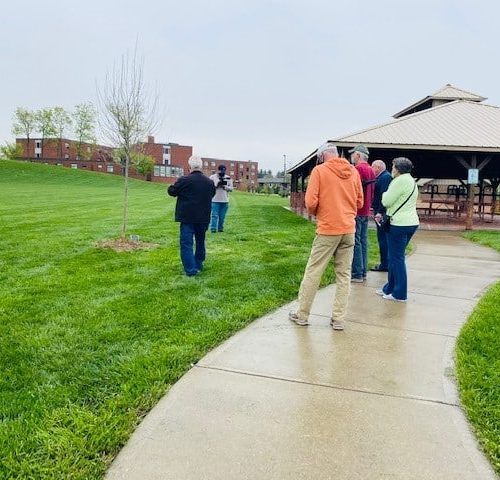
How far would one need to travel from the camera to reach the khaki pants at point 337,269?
15.1 ft

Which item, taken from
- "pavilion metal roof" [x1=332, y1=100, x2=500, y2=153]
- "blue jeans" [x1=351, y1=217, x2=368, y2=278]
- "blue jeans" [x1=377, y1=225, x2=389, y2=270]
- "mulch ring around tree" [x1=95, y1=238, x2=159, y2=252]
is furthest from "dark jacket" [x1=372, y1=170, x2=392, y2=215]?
"pavilion metal roof" [x1=332, y1=100, x2=500, y2=153]

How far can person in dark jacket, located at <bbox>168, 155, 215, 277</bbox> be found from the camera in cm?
651

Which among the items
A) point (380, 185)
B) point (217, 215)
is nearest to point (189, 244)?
point (380, 185)

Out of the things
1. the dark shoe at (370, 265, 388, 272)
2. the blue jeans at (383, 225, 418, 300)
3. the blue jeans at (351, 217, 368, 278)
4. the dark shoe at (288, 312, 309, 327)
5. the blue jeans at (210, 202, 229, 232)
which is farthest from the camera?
the blue jeans at (210, 202, 229, 232)

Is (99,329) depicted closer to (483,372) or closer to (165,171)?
(483,372)

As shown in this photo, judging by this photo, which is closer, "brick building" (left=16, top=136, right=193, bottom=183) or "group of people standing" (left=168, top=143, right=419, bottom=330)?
"group of people standing" (left=168, top=143, right=419, bottom=330)

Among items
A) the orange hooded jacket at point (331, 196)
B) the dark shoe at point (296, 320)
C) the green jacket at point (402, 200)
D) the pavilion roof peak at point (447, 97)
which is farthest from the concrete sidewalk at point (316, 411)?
the pavilion roof peak at point (447, 97)

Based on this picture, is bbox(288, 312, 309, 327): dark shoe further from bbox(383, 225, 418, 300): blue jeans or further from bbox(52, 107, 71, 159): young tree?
bbox(52, 107, 71, 159): young tree

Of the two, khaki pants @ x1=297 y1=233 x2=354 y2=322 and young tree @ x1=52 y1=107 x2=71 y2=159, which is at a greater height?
young tree @ x1=52 y1=107 x2=71 y2=159

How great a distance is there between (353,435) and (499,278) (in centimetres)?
561

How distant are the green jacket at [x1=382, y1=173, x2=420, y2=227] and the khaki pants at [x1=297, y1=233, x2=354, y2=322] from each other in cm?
113

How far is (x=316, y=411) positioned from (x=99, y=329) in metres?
2.20

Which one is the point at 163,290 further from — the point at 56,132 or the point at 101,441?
the point at 56,132

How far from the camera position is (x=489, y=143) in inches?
558
